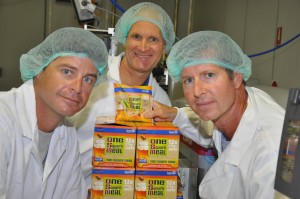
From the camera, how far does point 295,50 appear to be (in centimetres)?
245

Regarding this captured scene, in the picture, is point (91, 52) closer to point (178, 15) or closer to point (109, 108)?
point (109, 108)

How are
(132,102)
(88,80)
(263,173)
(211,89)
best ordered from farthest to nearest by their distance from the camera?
1. (132,102)
2. (88,80)
3. (211,89)
4. (263,173)

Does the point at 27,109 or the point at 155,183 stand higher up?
the point at 27,109

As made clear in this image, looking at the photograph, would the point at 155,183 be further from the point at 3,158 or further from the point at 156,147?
the point at 3,158

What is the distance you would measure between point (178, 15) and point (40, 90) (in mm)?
3811

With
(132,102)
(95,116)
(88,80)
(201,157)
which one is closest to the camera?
(88,80)

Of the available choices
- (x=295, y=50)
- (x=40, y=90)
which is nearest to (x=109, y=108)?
(x=40, y=90)

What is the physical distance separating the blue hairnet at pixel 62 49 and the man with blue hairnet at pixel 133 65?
402mm

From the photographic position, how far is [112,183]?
1284mm

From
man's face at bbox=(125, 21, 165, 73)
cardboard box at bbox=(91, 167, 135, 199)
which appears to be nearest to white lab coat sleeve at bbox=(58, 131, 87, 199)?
cardboard box at bbox=(91, 167, 135, 199)

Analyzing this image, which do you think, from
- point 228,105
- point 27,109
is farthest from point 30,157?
point 228,105

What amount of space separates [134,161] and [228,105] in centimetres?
45

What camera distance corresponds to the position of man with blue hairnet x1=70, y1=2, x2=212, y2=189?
167 cm

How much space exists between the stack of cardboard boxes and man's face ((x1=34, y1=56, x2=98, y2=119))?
0.15 meters
